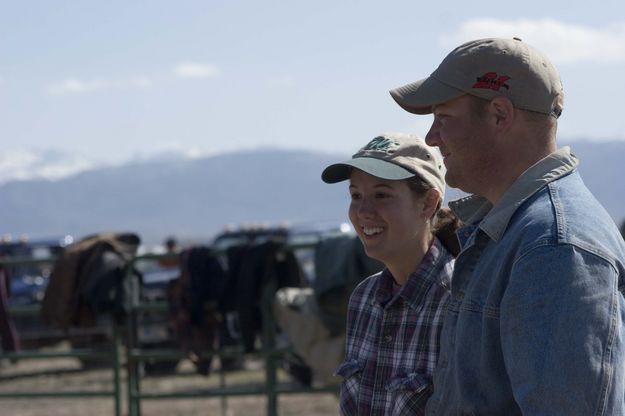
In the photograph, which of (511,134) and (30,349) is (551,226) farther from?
(30,349)

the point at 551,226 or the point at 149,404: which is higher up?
the point at 551,226

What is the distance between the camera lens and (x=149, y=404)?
40.3 feet

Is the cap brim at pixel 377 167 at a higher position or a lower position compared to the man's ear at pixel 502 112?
lower

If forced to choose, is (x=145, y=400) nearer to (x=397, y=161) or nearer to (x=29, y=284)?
(x=29, y=284)

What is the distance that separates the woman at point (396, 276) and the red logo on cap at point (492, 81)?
87cm

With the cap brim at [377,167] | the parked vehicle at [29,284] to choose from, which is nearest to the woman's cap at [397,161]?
the cap brim at [377,167]

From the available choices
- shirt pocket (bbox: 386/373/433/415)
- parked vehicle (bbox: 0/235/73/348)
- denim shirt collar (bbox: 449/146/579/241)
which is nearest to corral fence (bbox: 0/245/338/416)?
parked vehicle (bbox: 0/235/73/348)

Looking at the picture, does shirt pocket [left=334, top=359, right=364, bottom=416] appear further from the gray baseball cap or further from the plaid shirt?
the gray baseball cap

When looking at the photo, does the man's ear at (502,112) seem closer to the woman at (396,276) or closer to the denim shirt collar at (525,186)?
the denim shirt collar at (525,186)

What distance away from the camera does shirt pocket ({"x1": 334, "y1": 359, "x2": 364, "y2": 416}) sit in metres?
3.14

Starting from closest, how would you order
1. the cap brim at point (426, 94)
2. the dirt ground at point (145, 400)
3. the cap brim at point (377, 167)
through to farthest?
the cap brim at point (426, 94)
the cap brim at point (377, 167)
the dirt ground at point (145, 400)

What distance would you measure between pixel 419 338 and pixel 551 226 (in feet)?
3.22

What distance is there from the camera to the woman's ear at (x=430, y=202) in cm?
338

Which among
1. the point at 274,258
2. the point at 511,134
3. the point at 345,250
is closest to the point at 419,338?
the point at 511,134
